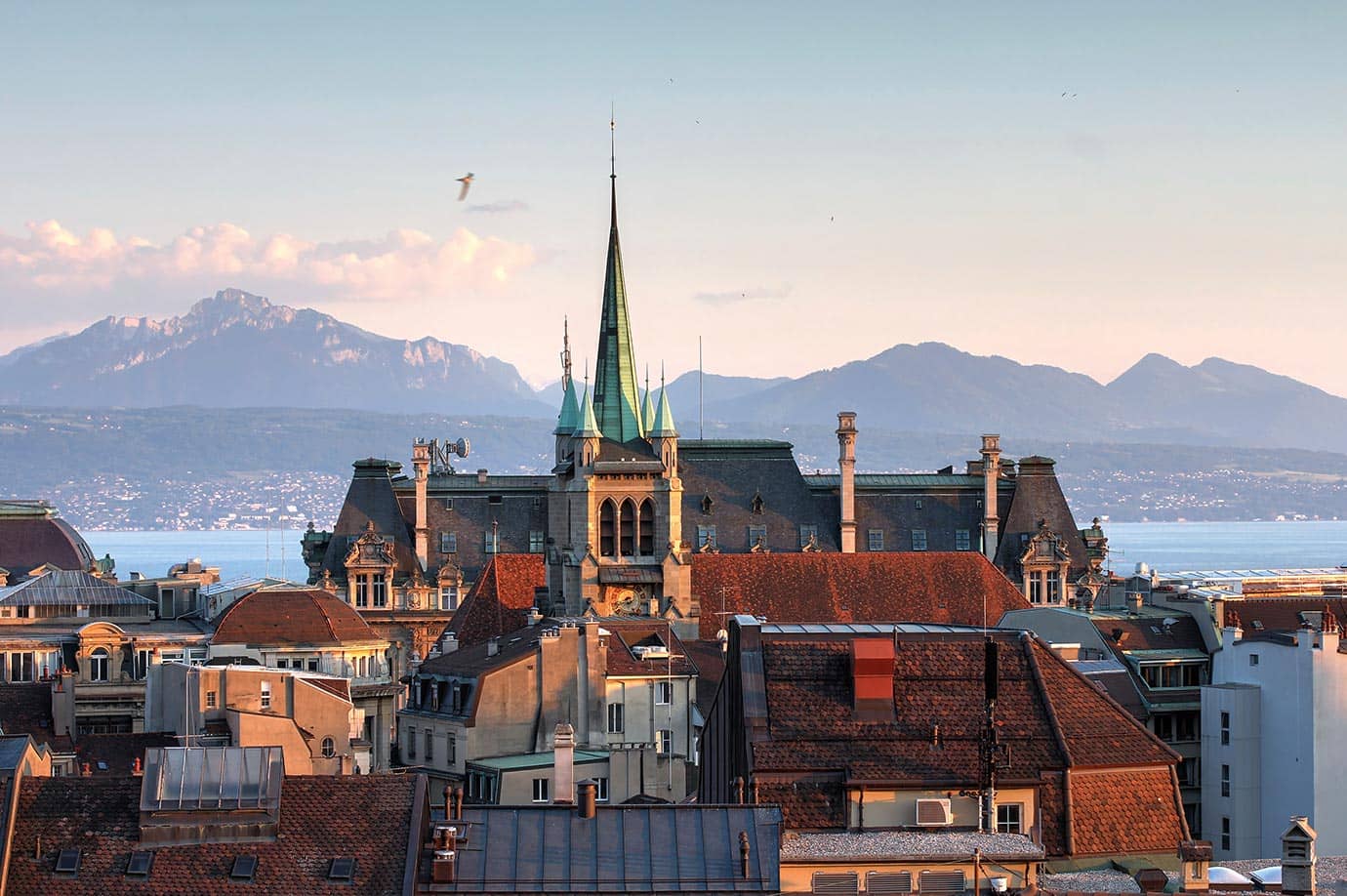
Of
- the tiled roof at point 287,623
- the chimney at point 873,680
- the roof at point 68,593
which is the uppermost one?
the roof at point 68,593

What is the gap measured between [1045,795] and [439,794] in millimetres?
23280

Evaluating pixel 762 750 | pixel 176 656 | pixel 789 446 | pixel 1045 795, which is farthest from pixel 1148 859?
pixel 789 446

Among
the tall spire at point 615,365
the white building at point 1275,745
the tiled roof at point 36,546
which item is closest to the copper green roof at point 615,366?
the tall spire at point 615,365

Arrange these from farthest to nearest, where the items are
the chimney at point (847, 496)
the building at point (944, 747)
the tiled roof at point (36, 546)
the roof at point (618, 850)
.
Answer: the tiled roof at point (36, 546), the chimney at point (847, 496), the building at point (944, 747), the roof at point (618, 850)

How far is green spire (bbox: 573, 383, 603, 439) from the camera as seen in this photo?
443 ft

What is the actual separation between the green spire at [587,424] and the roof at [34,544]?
31.4 meters

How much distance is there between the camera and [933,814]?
49.2m

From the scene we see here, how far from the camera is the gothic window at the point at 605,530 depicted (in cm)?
13348

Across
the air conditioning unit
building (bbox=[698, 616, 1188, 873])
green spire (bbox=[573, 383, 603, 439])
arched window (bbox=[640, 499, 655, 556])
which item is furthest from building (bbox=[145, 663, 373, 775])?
green spire (bbox=[573, 383, 603, 439])

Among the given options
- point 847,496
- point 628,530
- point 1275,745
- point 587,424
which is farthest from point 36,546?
point 1275,745

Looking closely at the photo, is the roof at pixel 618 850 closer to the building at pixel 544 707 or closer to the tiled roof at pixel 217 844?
the tiled roof at pixel 217 844

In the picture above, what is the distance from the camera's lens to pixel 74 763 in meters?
68.1

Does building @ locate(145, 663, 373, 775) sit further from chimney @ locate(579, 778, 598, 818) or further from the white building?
chimney @ locate(579, 778, 598, 818)

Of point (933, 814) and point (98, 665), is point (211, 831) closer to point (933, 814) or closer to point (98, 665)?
point (933, 814)
